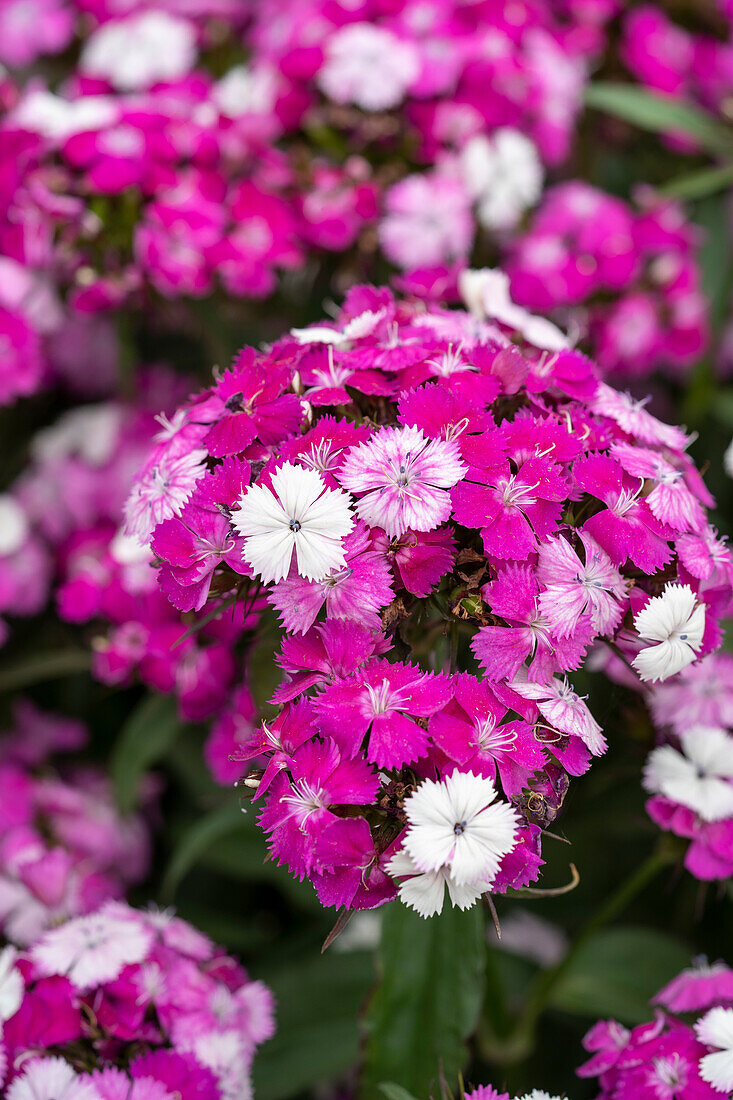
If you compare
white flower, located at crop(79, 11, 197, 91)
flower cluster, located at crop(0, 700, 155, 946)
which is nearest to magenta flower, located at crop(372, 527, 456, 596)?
flower cluster, located at crop(0, 700, 155, 946)

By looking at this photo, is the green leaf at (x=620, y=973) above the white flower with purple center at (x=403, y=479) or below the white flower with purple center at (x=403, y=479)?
below

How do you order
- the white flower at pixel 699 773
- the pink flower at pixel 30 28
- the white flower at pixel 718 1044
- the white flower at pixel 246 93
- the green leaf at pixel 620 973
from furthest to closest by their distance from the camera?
the pink flower at pixel 30 28, the white flower at pixel 246 93, the green leaf at pixel 620 973, the white flower at pixel 699 773, the white flower at pixel 718 1044

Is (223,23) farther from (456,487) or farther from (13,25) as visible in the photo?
(456,487)

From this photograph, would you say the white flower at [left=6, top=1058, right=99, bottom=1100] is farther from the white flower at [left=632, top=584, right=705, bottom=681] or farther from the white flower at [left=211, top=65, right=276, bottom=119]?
the white flower at [left=211, top=65, right=276, bottom=119]

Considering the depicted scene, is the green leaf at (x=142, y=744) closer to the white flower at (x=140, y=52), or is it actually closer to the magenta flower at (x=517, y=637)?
the magenta flower at (x=517, y=637)

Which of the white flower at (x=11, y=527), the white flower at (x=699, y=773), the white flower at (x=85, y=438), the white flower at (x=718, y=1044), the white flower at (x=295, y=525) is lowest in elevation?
the white flower at (x=11, y=527)

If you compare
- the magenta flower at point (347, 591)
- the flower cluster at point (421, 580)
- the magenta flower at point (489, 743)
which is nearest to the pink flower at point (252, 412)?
the flower cluster at point (421, 580)

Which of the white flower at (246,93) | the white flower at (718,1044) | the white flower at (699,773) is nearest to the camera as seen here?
the white flower at (718,1044)
